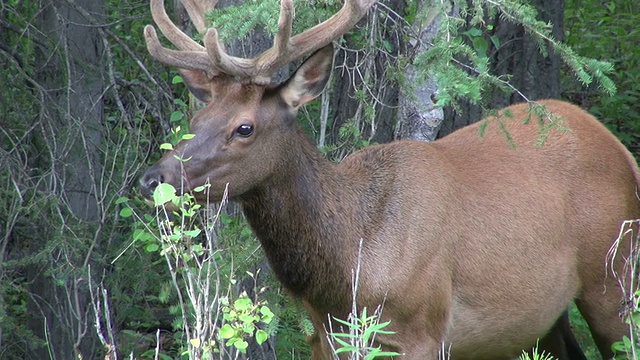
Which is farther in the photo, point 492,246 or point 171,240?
point 492,246

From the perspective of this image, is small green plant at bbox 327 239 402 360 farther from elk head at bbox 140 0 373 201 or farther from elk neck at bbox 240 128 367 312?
elk head at bbox 140 0 373 201

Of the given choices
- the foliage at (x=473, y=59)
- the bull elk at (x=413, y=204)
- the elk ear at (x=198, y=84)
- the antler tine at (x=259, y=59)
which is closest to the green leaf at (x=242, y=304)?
the bull elk at (x=413, y=204)

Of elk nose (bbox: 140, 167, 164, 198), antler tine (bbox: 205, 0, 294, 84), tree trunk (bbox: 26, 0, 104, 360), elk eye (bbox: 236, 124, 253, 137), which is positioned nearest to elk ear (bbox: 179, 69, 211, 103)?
antler tine (bbox: 205, 0, 294, 84)

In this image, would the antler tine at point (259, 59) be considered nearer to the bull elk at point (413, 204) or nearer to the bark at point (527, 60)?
the bull elk at point (413, 204)

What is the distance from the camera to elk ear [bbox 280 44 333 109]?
6566 millimetres

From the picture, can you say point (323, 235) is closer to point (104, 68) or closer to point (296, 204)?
point (296, 204)

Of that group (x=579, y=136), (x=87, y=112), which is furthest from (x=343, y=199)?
(x=87, y=112)

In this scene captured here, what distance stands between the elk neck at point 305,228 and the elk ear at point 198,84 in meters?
0.65

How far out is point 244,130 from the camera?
21.0 feet

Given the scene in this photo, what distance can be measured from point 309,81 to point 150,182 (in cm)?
119

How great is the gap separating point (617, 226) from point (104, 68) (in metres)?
4.42

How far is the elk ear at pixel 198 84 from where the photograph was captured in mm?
6879

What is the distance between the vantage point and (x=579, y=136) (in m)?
7.60

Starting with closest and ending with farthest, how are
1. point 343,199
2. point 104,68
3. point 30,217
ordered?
point 343,199 < point 30,217 < point 104,68
